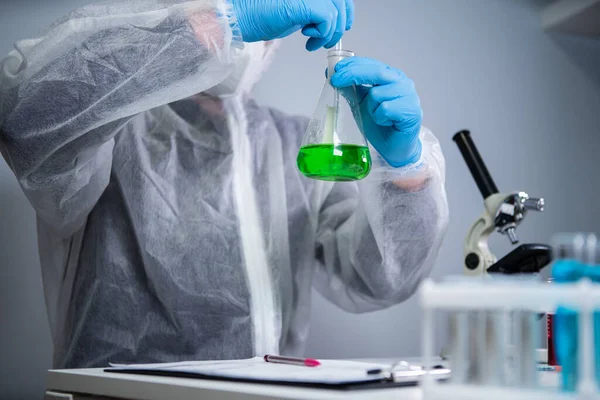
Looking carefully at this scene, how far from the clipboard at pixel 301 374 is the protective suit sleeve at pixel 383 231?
0.54m

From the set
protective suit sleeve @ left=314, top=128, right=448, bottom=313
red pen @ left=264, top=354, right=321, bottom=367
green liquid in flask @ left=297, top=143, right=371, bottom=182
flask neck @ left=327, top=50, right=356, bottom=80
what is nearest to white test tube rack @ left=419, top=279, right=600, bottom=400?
red pen @ left=264, top=354, right=321, bottom=367

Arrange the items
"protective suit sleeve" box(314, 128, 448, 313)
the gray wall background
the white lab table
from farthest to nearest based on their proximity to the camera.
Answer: the gray wall background < "protective suit sleeve" box(314, 128, 448, 313) < the white lab table

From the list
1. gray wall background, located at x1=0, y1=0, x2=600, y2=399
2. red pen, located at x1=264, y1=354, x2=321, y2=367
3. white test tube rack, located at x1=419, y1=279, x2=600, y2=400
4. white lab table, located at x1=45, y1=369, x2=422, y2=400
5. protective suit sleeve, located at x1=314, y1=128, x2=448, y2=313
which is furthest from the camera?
gray wall background, located at x1=0, y1=0, x2=600, y2=399

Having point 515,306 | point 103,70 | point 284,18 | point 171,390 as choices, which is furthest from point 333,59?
point 515,306

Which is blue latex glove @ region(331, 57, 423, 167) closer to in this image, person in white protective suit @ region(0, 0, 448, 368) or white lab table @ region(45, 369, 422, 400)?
person in white protective suit @ region(0, 0, 448, 368)

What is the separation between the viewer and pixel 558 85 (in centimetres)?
237

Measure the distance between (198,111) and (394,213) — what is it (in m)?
0.49

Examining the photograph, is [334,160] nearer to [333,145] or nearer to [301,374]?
[333,145]

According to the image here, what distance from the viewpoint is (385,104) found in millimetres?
1176

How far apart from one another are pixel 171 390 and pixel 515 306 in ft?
1.39

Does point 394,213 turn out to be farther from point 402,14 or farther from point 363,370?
point 402,14

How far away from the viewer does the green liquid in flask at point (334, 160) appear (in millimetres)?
1009

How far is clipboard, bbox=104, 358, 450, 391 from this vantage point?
68 centimetres

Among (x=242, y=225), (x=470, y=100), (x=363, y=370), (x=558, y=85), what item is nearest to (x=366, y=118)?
(x=242, y=225)
